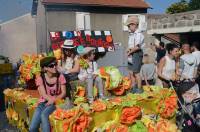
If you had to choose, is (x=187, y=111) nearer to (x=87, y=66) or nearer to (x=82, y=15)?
(x=87, y=66)

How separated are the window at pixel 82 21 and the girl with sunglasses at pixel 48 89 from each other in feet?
55.7

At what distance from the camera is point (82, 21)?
73.2 ft

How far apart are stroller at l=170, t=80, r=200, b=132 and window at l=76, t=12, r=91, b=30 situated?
16659mm

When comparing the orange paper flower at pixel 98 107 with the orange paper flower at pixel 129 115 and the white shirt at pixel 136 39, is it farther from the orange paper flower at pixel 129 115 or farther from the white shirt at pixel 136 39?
the white shirt at pixel 136 39

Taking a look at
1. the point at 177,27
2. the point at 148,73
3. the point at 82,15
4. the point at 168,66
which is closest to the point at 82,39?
the point at 82,15

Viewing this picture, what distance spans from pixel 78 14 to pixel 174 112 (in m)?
17.5

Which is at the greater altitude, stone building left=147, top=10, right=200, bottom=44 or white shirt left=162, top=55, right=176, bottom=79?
stone building left=147, top=10, right=200, bottom=44

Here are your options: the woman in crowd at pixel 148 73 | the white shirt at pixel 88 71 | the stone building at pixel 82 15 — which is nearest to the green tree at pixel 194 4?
the stone building at pixel 82 15

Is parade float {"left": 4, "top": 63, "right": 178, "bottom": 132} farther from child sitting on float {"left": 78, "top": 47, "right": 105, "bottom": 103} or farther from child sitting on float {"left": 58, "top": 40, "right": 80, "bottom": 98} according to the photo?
child sitting on float {"left": 58, "top": 40, "right": 80, "bottom": 98}

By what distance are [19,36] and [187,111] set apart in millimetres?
19224

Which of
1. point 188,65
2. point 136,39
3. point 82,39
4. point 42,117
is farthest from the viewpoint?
point 82,39

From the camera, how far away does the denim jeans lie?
5.04 meters

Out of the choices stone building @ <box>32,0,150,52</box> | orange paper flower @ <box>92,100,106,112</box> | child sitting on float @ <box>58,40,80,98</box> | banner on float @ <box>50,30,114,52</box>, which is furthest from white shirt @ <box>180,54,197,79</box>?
stone building @ <box>32,0,150,52</box>

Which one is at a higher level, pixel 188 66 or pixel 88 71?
pixel 88 71
